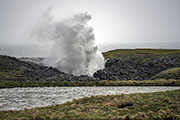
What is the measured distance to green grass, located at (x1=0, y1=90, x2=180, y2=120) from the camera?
70.4 feet

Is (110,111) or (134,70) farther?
(134,70)

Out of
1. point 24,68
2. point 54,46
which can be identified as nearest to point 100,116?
point 24,68

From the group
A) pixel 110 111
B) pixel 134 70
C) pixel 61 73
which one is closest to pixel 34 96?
pixel 110 111

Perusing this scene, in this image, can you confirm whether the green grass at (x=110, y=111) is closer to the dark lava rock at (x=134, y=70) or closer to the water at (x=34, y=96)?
the water at (x=34, y=96)

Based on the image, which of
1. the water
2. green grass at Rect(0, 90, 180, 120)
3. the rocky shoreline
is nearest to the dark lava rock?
the rocky shoreline

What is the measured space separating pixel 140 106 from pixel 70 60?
139ft

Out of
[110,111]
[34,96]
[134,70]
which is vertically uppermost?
[134,70]

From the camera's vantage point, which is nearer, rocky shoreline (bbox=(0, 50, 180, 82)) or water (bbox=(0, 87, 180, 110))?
water (bbox=(0, 87, 180, 110))

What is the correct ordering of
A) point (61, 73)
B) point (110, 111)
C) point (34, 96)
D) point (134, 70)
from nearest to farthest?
point (110, 111), point (34, 96), point (61, 73), point (134, 70)

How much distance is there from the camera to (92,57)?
228 ft

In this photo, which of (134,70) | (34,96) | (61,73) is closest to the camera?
(34,96)

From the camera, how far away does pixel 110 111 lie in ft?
77.8

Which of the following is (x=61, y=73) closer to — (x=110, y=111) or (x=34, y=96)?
(x=34, y=96)

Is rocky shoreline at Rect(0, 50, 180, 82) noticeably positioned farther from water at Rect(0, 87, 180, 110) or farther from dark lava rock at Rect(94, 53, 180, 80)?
water at Rect(0, 87, 180, 110)
